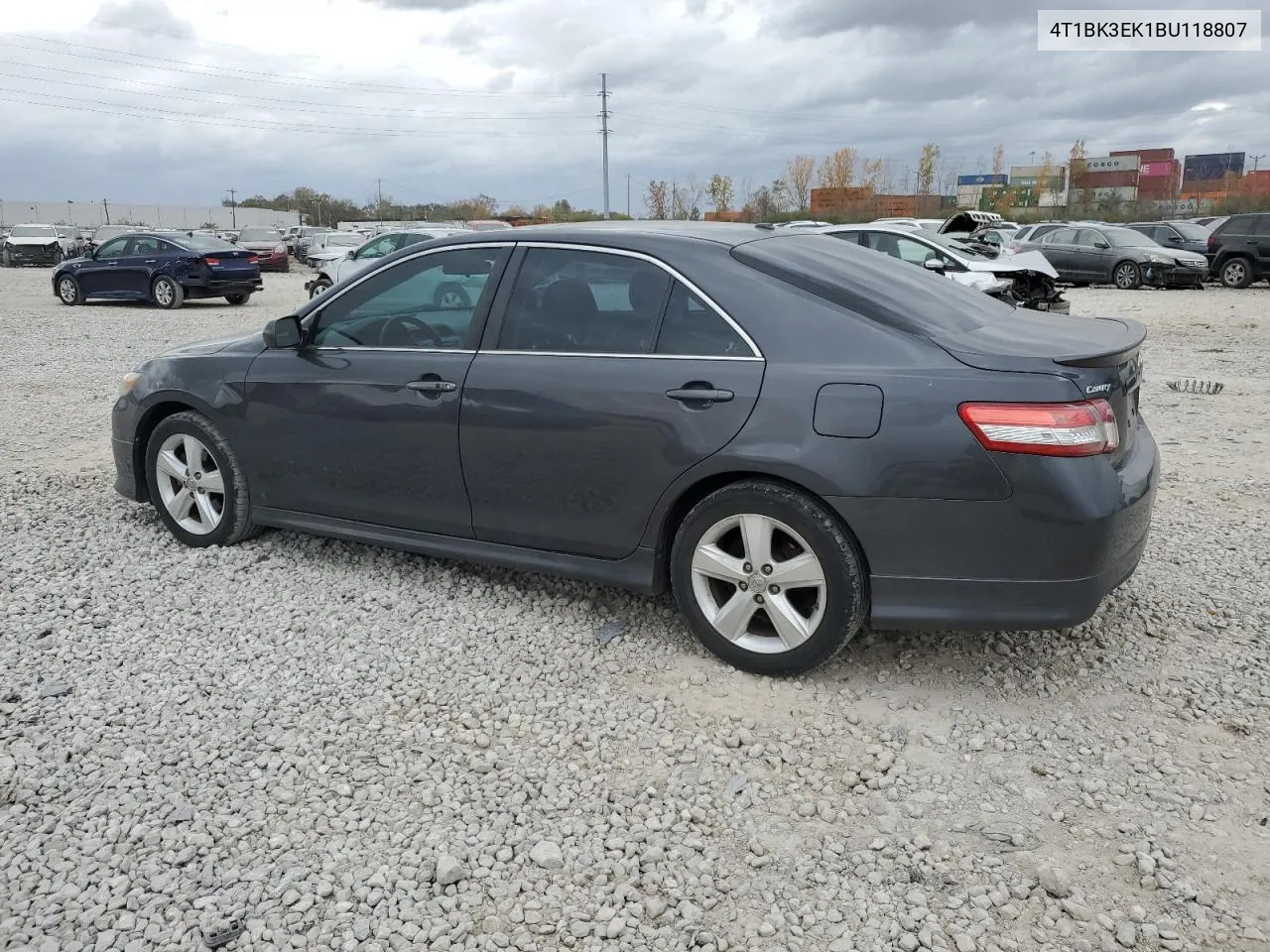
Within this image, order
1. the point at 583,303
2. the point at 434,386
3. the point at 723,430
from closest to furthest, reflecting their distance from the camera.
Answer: the point at 723,430 → the point at 583,303 → the point at 434,386

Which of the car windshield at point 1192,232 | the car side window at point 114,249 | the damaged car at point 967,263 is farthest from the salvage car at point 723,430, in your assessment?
the car windshield at point 1192,232

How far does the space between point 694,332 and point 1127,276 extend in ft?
71.4

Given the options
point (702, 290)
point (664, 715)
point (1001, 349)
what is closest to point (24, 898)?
point (664, 715)

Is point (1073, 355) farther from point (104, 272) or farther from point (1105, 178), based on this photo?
point (1105, 178)

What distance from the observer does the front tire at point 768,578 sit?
3541 mm

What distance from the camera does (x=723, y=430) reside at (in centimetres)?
365

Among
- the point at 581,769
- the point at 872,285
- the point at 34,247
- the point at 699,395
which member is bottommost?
A: the point at 581,769

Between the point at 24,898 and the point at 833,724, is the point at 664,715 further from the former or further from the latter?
the point at 24,898

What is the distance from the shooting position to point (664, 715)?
11.7 ft

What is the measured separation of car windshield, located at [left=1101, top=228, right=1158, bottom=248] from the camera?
22.5m

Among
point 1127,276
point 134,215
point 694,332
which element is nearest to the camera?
point 694,332

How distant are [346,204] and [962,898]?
317ft

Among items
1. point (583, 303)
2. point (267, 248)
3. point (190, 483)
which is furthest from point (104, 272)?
point (583, 303)

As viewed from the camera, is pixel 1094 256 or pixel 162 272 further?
pixel 1094 256
